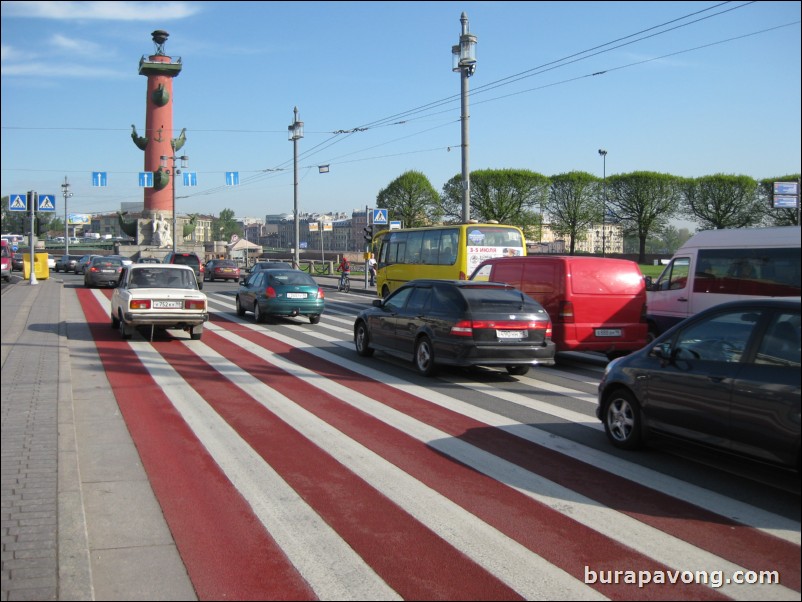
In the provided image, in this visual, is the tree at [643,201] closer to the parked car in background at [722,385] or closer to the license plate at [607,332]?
the license plate at [607,332]

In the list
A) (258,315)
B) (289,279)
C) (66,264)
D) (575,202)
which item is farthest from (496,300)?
(575,202)

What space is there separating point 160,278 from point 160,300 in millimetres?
1295

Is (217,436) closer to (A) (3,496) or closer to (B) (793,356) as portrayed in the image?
(A) (3,496)

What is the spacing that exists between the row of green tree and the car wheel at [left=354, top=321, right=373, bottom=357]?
53322 mm

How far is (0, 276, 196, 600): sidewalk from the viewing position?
4059 mm

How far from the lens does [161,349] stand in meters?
14.6

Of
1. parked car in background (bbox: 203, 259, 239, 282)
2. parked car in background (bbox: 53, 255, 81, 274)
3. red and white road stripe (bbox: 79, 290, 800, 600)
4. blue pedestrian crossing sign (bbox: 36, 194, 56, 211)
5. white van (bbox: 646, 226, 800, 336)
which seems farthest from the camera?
parked car in background (bbox: 53, 255, 81, 274)

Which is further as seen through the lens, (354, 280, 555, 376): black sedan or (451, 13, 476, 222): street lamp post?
(451, 13, 476, 222): street lamp post

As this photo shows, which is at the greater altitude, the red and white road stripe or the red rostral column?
the red rostral column

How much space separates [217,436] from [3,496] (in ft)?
9.56

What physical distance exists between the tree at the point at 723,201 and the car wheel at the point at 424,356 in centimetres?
5434

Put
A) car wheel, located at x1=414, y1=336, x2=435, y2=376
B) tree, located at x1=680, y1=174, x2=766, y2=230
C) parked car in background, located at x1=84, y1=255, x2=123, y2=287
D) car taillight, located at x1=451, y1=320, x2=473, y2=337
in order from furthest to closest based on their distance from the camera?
1. tree, located at x1=680, y1=174, x2=766, y2=230
2. parked car in background, located at x1=84, y1=255, x2=123, y2=287
3. car wheel, located at x1=414, y1=336, x2=435, y2=376
4. car taillight, located at x1=451, y1=320, x2=473, y2=337

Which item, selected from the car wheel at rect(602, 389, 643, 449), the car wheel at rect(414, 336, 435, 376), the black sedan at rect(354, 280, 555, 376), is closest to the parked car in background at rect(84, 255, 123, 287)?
the black sedan at rect(354, 280, 555, 376)

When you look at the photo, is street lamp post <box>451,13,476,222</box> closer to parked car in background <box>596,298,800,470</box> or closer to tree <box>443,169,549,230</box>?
parked car in background <box>596,298,800,470</box>
